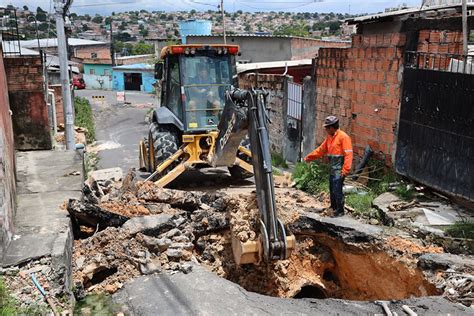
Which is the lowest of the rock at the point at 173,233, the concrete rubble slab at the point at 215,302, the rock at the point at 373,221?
the concrete rubble slab at the point at 215,302

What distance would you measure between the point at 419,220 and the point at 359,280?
1.12m

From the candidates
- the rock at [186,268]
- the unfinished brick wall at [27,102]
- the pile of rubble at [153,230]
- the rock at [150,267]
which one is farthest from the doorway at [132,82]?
the rock at [186,268]

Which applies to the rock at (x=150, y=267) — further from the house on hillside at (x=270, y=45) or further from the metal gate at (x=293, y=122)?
the house on hillside at (x=270, y=45)

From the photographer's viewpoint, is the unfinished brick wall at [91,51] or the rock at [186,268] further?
the unfinished brick wall at [91,51]

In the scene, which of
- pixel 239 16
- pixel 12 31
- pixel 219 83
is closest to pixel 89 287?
pixel 219 83

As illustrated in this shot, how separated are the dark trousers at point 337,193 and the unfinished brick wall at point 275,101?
5444 mm

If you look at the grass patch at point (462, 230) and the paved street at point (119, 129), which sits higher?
the grass patch at point (462, 230)

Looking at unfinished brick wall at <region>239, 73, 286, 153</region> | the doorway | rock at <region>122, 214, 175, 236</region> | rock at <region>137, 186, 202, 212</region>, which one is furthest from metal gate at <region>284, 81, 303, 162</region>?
the doorway

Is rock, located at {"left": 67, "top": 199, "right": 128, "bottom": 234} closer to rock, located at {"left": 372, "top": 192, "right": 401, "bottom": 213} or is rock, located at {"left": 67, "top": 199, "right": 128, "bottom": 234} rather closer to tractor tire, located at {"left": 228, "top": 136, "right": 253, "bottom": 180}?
tractor tire, located at {"left": 228, "top": 136, "right": 253, "bottom": 180}

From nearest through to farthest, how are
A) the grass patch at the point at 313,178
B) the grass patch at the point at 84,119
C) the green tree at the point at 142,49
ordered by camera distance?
the grass patch at the point at 313,178
the grass patch at the point at 84,119
the green tree at the point at 142,49

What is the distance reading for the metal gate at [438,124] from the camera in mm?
6195

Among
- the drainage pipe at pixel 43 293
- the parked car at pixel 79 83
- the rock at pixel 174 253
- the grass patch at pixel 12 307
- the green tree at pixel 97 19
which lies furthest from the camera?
the green tree at pixel 97 19

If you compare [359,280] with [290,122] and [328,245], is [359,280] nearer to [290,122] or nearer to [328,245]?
[328,245]

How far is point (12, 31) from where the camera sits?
11.8 metres
